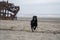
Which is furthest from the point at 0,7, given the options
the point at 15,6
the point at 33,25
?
the point at 33,25

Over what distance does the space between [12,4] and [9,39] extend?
30.1 metres

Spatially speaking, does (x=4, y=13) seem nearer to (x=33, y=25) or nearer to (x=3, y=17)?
(x=3, y=17)

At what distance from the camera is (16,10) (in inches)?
1481

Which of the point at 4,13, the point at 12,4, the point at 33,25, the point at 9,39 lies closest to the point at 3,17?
the point at 4,13

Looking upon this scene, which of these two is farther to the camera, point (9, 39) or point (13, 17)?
point (13, 17)

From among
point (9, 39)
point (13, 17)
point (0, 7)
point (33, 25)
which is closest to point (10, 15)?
point (13, 17)

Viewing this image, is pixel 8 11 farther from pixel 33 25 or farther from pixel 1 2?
pixel 33 25

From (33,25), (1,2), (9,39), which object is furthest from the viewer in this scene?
(1,2)

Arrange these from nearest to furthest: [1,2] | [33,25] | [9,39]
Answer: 1. [9,39]
2. [33,25]
3. [1,2]

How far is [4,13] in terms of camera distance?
1467 inches

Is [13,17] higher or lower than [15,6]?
lower

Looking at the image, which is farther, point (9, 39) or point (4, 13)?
point (4, 13)

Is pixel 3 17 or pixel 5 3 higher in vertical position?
pixel 5 3

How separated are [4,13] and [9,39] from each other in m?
30.5
